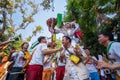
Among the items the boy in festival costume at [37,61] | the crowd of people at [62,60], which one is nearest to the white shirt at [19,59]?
the crowd of people at [62,60]

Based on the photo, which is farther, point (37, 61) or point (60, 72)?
point (60, 72)

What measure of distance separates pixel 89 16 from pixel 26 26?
10.1 metres

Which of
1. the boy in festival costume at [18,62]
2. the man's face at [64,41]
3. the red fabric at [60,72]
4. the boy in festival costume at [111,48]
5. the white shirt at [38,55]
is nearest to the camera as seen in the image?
the boy in festival costume at [111,48]

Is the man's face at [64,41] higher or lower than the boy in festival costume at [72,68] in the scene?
higher

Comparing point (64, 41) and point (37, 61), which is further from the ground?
point (64, 41)

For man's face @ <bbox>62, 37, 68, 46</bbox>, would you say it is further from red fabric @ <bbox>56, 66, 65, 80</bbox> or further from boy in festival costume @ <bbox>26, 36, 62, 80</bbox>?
red fabric @ <bbox>56, 66, 65, 80</bbox>

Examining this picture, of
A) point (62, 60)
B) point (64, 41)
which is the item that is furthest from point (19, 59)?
point (64, 41)

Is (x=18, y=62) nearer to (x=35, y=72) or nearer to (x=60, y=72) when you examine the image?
(x=60, y=72)

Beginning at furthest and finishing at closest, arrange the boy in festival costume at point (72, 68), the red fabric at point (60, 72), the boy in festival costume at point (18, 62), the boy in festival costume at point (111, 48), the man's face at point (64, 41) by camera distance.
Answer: the red fabric at point (60, 72) < the boy in festival costume at point (18, 62) < the man's face at point (64, 41) < the boy in festival costume at point (72, 68) < the boy in festival costume at point (111, 48)

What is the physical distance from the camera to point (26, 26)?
1144 inches

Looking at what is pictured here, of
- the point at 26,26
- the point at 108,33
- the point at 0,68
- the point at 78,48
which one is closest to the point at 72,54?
the point at 78,48

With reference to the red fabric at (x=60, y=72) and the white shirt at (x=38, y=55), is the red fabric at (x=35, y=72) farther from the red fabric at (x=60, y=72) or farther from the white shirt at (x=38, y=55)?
the red fabric at (x=60, y=72)

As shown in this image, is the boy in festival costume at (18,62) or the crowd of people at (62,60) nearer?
the crowd of people at (62,60)

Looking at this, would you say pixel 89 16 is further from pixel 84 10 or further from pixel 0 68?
pixel 0 68
